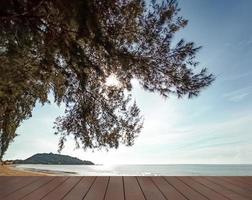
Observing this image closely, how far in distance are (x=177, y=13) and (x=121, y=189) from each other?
348cm

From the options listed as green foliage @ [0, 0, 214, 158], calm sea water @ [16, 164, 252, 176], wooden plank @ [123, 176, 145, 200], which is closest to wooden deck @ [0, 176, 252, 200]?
wooden plank @ [123, 176, 145, 200]

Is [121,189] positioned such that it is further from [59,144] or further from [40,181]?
[59,144]

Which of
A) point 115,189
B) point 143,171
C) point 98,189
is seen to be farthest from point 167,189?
point 143,171

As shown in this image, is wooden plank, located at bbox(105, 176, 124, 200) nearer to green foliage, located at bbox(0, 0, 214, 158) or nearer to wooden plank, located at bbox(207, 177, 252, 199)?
wooden plank, located at bbox(207, 177, 252, 199)

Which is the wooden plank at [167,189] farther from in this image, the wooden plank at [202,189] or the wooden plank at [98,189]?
the wooden plank at [98,189]

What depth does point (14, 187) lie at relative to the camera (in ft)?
12.1

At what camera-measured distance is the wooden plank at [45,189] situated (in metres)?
3.18

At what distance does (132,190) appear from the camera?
3594 millimetres

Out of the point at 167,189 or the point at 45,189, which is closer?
the point at 45,189

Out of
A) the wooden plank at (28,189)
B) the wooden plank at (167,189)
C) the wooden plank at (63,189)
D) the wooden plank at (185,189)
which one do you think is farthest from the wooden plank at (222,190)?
the wooden plank at (28,189)

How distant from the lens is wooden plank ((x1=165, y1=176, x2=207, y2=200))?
129 inches

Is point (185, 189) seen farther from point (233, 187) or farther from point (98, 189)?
point (98, 189)

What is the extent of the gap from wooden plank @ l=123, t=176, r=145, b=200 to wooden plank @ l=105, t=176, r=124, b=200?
0.15 ft

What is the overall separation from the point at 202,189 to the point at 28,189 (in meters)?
1.71
